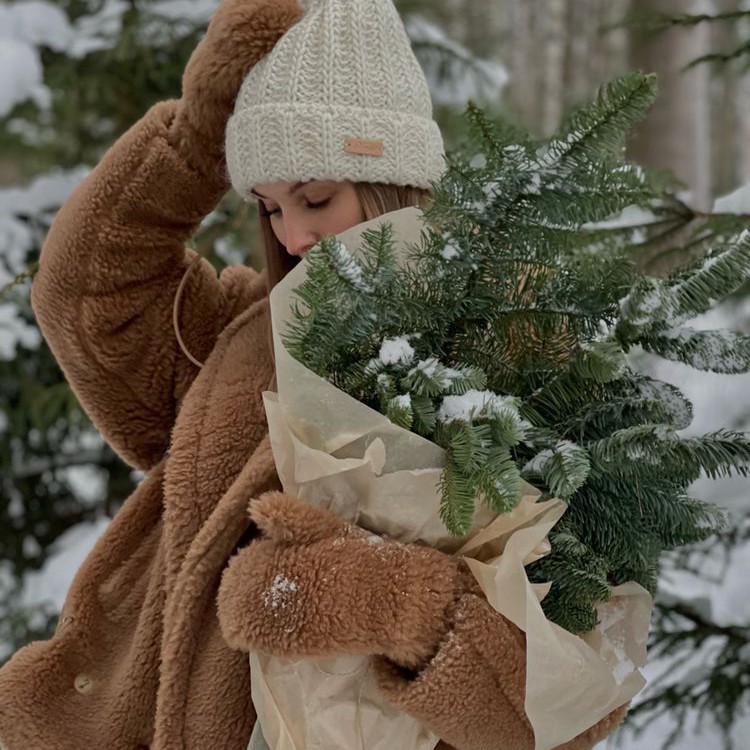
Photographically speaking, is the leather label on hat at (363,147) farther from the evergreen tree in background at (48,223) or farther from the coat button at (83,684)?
the evergreen tree in background at (48,223)

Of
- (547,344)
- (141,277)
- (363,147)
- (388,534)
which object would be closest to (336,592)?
(388,534)

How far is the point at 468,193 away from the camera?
107cm

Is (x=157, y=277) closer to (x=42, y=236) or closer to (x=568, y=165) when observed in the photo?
(x=568, y=165)

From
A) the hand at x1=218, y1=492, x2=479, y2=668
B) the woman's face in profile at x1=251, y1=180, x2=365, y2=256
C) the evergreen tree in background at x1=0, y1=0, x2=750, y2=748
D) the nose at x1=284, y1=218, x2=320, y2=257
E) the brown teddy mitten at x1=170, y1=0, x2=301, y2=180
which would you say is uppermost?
the brown teddy mitten at x1=170, y1=0, x2=301, y2=180

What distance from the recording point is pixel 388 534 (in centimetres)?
115

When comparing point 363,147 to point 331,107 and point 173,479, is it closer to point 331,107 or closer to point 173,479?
point 331,107

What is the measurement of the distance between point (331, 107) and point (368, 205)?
162mm

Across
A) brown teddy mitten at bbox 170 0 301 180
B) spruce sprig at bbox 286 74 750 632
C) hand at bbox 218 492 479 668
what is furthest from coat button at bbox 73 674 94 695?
brown teddy mitten at bbox 170 0 301 180

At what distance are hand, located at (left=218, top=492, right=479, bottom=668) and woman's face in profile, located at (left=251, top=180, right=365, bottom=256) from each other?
468mm

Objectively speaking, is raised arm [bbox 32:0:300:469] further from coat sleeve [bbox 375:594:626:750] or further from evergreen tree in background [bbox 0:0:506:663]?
evergreen tree in background [bbox 0:0:506:663]

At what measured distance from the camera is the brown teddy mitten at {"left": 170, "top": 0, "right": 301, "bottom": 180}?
1419 mm

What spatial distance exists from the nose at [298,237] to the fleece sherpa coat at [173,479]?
199mm

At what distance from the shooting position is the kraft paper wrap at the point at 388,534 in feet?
3.52

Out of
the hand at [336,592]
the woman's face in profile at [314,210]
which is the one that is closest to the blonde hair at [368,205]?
the woman's face in profile at [314,210]
